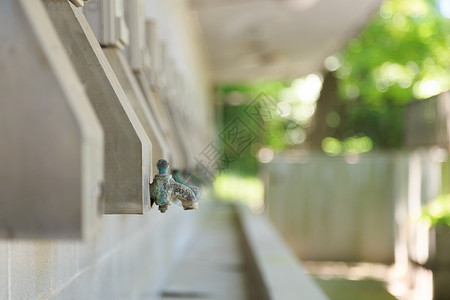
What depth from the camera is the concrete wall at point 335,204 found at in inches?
452

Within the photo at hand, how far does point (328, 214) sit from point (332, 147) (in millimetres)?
11184

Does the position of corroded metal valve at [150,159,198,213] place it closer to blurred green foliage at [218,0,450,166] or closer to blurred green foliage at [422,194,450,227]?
blurred green foliage at [422,194,450,227]

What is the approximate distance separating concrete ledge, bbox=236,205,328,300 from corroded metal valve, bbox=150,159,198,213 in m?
1.84

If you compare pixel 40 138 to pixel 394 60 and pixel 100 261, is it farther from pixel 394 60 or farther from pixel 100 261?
pixel 394 60

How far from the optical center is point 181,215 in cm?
583

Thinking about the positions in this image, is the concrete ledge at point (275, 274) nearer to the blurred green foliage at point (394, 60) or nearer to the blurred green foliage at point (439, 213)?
the blurred green foliage at point (439, 213)

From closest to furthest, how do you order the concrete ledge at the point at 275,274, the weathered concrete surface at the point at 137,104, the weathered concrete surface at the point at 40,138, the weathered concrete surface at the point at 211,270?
the weathered concrete surface at the point at 40,138, the weathered concrete surface at the point at 137,104, the concrete ledge at the point at 275,274, the weathered concrete surface at the point at 211,270

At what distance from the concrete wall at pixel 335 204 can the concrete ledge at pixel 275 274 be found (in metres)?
6.02

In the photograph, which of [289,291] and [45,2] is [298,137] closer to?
[289,291]

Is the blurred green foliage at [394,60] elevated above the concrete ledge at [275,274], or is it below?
above

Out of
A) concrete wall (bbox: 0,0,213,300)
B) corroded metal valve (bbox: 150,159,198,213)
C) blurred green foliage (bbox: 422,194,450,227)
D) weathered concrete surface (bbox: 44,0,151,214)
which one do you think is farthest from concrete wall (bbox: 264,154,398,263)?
weathered concrete surface (bbox: 44,0,151,214)

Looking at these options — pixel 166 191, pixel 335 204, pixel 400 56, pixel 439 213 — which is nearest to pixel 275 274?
pixel 166 191

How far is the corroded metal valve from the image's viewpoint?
3.73 ft

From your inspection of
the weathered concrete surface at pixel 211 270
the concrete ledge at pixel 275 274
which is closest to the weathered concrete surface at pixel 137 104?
the concrete ledge at pixel 275 274
